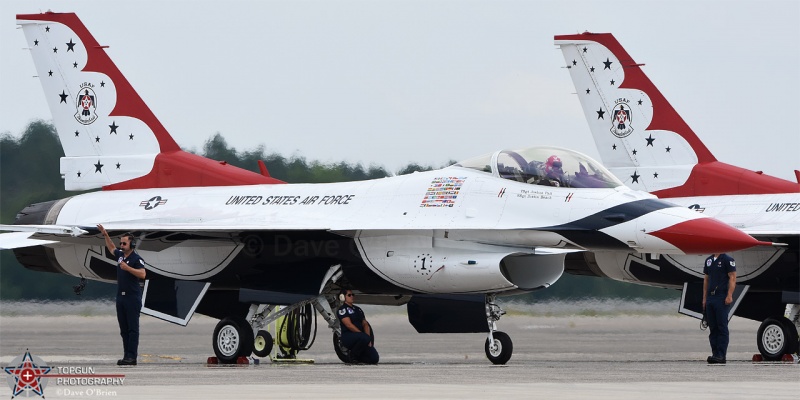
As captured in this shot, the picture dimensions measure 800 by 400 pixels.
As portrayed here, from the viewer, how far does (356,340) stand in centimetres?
1450

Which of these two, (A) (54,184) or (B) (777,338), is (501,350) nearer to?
(B) (777,338)

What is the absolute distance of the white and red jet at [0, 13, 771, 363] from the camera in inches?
547

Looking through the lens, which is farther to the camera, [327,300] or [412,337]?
[412,337]

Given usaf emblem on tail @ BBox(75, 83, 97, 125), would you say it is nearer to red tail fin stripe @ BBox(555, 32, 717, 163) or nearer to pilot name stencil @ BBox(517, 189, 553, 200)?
pilot name stencil @ BBox(517, 189, 553, 200)

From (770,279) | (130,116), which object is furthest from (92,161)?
(770,279)

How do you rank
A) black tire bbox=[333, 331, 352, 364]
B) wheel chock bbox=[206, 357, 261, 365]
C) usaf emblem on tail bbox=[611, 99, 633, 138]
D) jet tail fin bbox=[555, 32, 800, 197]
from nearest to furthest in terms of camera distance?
wheel chock bbox=[206, 357, 261, 365], black tire bbox=[333, 331, 352, 364], jet tail fin bbox=[555, 32, 800, 197], usaf emblem on tail bbox=[611, 99, 633, 138]

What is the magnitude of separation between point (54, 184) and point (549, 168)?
39.1 feet

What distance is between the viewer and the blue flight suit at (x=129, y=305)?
45.6 feet

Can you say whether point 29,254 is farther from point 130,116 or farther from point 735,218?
point 735,218

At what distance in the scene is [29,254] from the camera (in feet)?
55.7

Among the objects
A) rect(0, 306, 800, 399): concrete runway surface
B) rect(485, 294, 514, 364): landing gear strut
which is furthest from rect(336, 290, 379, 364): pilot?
rect(485, 294, 514, 364): landing gear strut

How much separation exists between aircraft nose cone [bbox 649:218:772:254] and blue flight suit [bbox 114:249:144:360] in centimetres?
509

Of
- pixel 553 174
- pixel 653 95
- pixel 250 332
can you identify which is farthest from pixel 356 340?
→ pixel 653 95

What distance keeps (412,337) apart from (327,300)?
7589 millimetres
